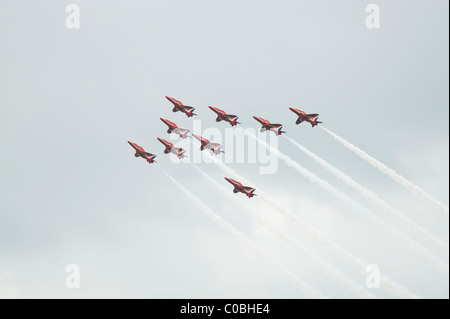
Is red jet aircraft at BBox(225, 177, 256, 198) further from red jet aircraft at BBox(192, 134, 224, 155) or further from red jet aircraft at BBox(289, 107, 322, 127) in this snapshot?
red jet aircraft at BBox(289, 107, 322, 127)

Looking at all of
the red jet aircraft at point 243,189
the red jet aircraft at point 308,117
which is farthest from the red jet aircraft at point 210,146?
the red jet aircraft at point 308,117

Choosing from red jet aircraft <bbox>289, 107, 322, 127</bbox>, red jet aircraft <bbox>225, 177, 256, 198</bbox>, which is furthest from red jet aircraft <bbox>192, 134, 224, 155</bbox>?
red jet aircraft <bbox>289, 107, 322, 127</bbox>

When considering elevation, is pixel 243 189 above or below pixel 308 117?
below

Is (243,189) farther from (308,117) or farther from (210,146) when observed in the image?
(308,117)

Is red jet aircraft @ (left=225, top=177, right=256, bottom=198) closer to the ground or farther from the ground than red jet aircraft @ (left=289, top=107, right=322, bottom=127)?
closer to the ground

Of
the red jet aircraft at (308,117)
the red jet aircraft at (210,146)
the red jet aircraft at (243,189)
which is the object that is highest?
the red jet aircraft at (308,117)

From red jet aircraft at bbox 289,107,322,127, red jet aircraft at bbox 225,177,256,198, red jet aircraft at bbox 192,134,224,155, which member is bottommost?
red jet aircraft at bbox 225,177,256,198

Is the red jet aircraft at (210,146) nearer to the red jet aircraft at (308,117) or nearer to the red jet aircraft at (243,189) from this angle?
the red jet aircraft at (243,189)

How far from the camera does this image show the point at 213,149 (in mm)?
194875

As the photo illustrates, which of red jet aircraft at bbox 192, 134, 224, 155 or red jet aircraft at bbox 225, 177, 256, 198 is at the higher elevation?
red jet aircraft at bbox 192, 134, 224, 155

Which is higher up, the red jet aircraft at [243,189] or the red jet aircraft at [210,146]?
the red jet aircraft at [210,146]

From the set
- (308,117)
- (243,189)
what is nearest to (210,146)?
(243,189)
